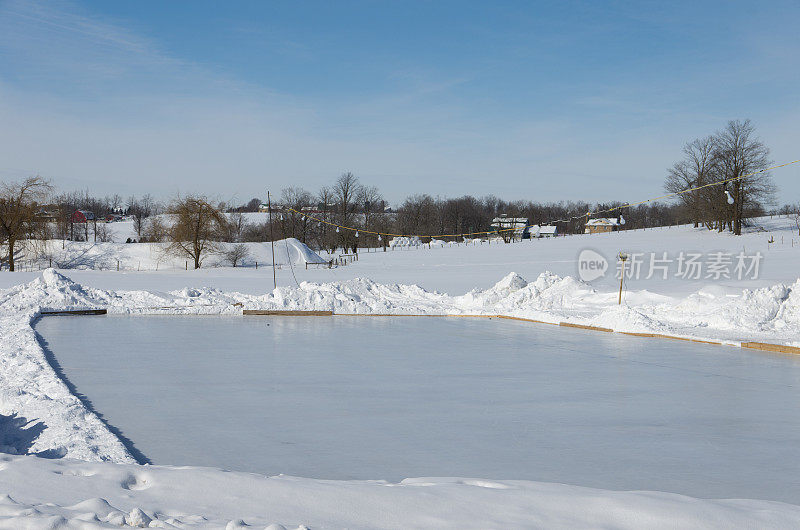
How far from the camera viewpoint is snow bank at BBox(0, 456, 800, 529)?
2.98 m

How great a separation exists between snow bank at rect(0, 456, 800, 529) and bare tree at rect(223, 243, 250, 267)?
119ft

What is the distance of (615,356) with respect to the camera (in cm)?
941

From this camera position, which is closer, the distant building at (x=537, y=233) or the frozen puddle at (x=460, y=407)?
the frozen puddle at (x=460, y=407)

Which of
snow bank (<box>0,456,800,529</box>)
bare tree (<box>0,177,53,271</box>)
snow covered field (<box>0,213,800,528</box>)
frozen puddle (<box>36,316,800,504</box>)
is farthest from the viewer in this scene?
bare tree (<box>0,177,53,271</box>)

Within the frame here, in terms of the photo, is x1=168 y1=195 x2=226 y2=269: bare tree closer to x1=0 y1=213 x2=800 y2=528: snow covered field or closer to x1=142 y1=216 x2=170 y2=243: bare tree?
x1=142 y1=216 x2=170 y2=243: bare tree

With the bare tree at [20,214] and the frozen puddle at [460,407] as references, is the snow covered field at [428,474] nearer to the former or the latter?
the frozen puddle at [460,407]

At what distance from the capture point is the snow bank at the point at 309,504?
298 cm

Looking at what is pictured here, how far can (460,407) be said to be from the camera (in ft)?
20.6

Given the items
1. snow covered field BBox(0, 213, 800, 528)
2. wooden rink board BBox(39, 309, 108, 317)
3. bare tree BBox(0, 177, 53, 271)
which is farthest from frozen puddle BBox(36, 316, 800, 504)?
bare tree BBox(0, 177, 53, 271)

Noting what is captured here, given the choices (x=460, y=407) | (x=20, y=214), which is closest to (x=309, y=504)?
A: (x=460, y=407)

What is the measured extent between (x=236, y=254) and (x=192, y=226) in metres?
3.51

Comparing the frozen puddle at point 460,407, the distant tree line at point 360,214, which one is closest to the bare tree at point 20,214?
the distant tree line at point 360,214

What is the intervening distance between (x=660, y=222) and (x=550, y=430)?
99321 mm

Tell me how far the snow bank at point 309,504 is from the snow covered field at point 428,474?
0.03ft
